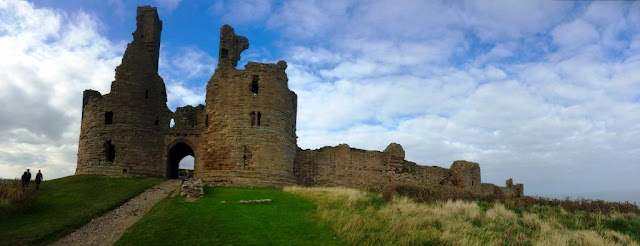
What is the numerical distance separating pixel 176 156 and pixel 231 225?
20288 millimetres

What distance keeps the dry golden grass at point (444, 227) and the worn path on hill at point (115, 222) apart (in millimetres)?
6462

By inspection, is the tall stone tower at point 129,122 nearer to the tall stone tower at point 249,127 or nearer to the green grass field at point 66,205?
the green grass field at point 66,205

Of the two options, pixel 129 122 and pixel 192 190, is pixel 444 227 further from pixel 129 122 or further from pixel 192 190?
pixel 129 122

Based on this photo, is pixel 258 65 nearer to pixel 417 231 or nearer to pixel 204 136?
pixel 204 136

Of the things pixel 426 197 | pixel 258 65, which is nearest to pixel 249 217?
pixel 426 197

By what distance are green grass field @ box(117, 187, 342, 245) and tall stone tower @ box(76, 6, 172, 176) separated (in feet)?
35.8

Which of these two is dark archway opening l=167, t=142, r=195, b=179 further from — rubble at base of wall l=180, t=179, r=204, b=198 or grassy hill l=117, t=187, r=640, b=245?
grassy hill l=117, t=187, r=640, b=245

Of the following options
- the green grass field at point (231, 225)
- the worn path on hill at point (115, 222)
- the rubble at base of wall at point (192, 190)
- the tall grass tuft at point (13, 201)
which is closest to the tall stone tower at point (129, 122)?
the worn path on hill at point (115, 222)

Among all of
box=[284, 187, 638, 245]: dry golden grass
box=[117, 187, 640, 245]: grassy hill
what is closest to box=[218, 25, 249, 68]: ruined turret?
box=[117, 187, 640, 245]: grassy hill

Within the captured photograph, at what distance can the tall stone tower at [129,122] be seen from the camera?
28.3 meters

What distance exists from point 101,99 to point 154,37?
5.11m

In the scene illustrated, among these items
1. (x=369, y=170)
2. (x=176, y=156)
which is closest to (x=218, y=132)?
(x=176, y=156)

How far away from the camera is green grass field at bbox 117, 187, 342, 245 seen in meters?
12.5

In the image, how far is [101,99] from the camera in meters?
29.3
